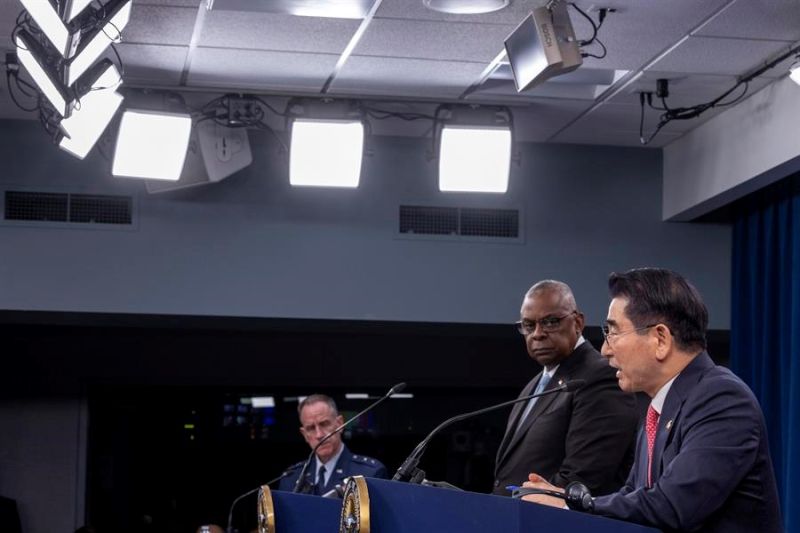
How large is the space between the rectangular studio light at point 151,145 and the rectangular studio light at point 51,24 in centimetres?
172

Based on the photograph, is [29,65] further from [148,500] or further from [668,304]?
[148,500]

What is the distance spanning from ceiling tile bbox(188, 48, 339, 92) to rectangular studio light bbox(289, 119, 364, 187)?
178 millimetres

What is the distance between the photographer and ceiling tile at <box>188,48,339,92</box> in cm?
461

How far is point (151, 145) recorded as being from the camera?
5.09 metres

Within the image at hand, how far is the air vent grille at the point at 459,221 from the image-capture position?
5.79 meters

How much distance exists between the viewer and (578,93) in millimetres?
5086

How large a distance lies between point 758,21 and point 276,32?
1.60 metres

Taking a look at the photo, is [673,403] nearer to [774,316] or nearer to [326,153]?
[326,153]

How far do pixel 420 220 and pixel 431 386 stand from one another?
2.26 meters

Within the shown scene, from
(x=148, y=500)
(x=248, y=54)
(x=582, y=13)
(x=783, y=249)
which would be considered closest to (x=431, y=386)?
(x=148, y=500)

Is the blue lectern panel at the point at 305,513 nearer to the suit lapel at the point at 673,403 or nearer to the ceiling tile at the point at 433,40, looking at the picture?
the suit lapel at the point at 673,403

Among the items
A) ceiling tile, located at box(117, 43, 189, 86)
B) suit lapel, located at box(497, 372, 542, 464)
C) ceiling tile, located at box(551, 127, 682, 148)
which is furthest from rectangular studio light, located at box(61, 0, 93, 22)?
ceiling tile, located at box(551, 127, 682, 148)

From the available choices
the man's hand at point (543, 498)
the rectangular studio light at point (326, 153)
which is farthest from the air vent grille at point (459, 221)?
the man's hand at point (543, 498)

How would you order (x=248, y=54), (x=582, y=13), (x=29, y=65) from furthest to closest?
(x=248, y=54)
(x=582, y=13)
(x=29, y=65)
